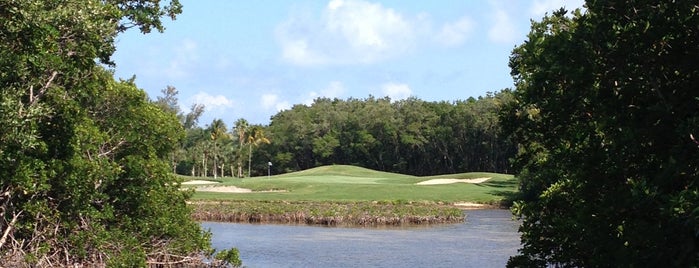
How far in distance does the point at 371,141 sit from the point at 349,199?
61.1m

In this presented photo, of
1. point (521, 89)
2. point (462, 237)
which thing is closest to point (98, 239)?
point (521, 89)

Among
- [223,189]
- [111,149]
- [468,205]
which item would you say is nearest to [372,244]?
[111,149]

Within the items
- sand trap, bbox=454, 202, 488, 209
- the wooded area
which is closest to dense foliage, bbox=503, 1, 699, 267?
the wooded area

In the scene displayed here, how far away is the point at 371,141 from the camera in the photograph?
4818 inches

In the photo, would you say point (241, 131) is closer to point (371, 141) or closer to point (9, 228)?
point (371, 141)

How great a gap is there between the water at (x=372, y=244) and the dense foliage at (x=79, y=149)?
7997 millimetres

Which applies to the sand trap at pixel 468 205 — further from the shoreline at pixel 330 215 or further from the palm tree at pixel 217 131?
the palm tree at pixel 217 131

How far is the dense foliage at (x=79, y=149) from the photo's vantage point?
1277 centimetres

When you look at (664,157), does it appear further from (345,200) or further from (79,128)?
(345,200)

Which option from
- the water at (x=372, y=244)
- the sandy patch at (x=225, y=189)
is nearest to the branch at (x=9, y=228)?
the water at (x=372, y=244)

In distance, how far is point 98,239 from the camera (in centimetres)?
1802

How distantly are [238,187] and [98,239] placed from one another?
5596 cm

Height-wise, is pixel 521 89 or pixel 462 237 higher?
pixel 521 89

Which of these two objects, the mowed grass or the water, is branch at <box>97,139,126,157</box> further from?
the mowed grass
